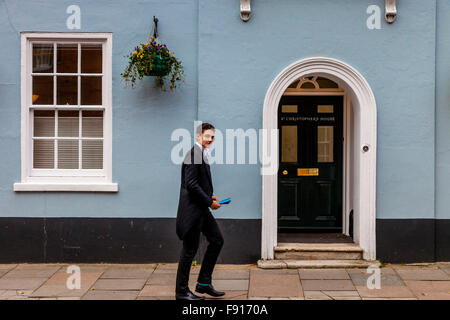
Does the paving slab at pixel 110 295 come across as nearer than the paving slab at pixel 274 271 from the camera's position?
Yes

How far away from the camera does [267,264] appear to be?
7.14m

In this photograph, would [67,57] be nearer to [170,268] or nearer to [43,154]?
[43,154]

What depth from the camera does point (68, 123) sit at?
7.57 m

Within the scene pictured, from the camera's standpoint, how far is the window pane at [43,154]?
299 inches

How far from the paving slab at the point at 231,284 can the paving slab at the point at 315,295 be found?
761 mm

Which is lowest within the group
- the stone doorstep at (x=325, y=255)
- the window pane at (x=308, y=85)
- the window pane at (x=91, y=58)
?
the stone doorstep at (x=325, y=255)

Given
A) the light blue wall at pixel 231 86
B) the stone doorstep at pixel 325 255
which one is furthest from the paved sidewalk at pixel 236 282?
the light blue wall at pixel 231 86

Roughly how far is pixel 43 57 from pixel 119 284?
3.50m

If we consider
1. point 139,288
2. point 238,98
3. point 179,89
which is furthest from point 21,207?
point 238,98

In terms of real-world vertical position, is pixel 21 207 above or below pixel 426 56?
below

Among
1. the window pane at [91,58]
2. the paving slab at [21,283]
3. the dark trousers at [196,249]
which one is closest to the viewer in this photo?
the dark trousers at [196,249]

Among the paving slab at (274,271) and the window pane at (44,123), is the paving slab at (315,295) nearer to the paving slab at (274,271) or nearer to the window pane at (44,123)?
the paving slab at (274,271)
